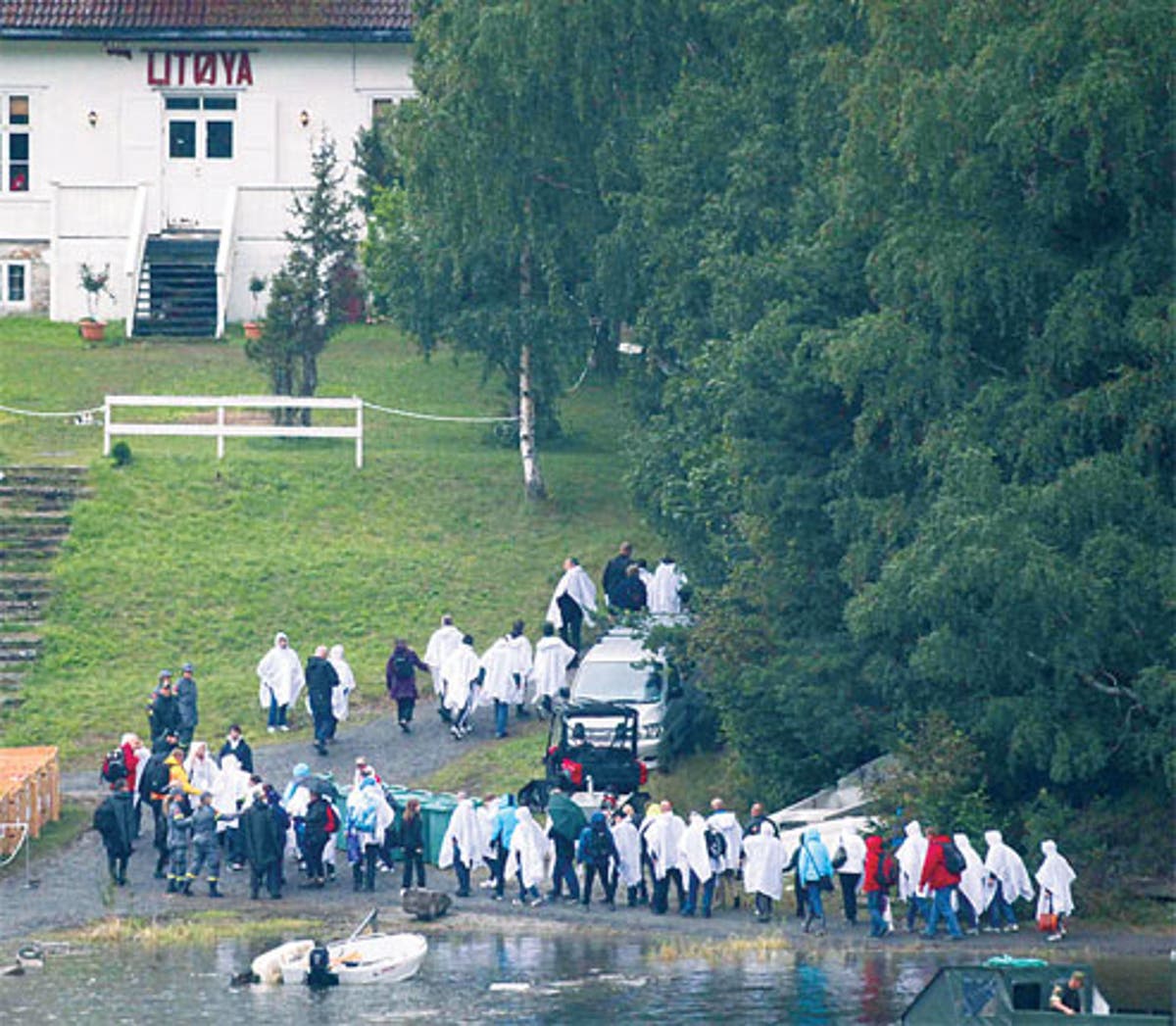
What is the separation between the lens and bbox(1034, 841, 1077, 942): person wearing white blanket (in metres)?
31.7

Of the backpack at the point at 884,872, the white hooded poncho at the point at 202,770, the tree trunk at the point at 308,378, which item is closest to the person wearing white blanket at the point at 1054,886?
the backpack at the point at 884,872

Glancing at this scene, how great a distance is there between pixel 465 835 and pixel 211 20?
3416 cm

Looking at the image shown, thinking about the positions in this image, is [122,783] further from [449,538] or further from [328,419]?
[328,419]

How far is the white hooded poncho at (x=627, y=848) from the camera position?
3362 centimetres

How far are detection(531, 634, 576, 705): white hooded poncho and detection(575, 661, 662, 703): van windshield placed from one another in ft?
3.15

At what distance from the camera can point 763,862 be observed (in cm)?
3281

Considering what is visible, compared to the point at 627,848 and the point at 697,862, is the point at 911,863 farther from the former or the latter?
the point at 627,848

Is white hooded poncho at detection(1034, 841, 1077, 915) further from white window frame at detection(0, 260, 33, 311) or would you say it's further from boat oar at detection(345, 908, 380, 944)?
white window frame at detection(0, 260, 33, 311)

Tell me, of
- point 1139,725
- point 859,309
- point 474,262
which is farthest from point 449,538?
point 1139,725

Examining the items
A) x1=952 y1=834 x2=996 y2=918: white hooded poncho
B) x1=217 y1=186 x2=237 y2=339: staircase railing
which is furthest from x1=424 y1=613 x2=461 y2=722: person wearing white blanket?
x1=217 y1=186 x2=237 y2=339: staircase railing

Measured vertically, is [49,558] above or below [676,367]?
below

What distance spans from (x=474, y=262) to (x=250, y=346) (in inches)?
233

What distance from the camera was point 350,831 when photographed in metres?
34.3

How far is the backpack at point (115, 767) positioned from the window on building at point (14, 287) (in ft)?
99.4
